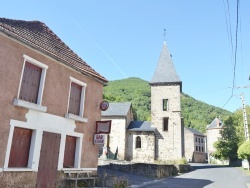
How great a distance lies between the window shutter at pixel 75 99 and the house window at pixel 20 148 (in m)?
2.56

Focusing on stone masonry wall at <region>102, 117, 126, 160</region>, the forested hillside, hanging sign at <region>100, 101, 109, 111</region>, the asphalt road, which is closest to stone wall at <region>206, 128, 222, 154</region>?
the forested hillside

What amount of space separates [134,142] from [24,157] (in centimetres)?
2954

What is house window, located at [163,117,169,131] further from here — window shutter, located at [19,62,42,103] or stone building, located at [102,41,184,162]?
window shutter, located at [19,62,42,103]

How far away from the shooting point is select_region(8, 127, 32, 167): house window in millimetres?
8742

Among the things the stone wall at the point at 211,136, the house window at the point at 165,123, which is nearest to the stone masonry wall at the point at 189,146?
the stone wall at the point at 211,136

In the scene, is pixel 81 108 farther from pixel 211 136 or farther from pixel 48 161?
pixel 211 136

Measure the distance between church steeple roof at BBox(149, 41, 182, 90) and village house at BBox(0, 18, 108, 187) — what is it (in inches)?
1033

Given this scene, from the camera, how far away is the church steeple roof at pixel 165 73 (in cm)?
3770

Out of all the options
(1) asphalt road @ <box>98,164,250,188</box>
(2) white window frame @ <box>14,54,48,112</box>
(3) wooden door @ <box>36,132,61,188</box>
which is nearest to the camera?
(2) white window frame @ <box>14,54,48,112</box>

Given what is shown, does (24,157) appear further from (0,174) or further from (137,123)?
(137,123)

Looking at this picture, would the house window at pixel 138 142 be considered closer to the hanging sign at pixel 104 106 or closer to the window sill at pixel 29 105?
the hanging sign at pixel 104 106

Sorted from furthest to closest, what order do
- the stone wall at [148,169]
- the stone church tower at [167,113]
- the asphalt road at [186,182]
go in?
the stone church tower at [167,113] < the stone wall at [148,169] < the asphalt road at [186,182]

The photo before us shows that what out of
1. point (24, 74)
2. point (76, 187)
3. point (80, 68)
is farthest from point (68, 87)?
point (76, 187)

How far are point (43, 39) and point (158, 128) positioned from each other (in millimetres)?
28132
